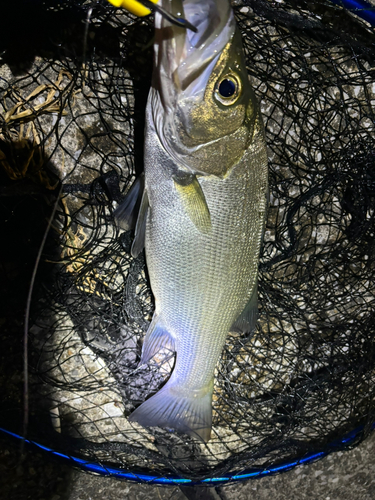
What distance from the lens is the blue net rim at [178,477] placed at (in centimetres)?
152

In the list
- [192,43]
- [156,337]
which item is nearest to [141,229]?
[156,337]

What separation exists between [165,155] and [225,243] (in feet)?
1.26

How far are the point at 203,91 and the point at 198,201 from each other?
353mm

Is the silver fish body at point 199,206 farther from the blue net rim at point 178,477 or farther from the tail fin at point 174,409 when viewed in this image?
the blue net rim at point 178,477

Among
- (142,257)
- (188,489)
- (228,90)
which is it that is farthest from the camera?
(188,489)

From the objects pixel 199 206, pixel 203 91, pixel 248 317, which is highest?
pixel 203 91

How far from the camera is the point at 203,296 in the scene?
4.33 ft

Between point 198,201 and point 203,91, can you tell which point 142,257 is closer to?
point 198,201

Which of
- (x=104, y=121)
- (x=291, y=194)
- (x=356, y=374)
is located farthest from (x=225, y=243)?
(x=356, y=374)

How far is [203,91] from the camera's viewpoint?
1095 mm

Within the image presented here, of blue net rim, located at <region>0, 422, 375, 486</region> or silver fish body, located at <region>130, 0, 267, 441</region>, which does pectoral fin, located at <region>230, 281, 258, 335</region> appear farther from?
blue net rim, located at <region>0, 422, 375, 486</region>

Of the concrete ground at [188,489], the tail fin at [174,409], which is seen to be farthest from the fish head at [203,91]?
the concrete ground at [188,489]

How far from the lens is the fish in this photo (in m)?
1.06

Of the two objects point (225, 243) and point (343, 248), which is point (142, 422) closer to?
point (225, 243)
